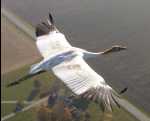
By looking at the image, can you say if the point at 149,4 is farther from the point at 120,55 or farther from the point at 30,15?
the point at 30,15

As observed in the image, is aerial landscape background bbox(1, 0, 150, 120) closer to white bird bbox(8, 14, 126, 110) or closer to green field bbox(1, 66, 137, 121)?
green field bbox(1, 66, 137, 121)

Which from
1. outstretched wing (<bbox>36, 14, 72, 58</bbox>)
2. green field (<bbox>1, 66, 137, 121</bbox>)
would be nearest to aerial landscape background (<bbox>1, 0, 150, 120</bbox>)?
green field (<bbox>1, 66, 137, 121</bbox>)

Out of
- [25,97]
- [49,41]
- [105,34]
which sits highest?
[49,41]

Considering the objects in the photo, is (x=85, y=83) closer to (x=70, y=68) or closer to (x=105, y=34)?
(x=70, y=68)

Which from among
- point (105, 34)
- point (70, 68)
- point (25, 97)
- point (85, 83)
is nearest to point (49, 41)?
point (70, 68)

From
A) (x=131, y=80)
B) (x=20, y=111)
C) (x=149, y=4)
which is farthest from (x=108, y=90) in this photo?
(x=149, y=4)

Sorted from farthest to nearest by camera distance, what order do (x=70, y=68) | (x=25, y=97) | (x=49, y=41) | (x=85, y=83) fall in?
(x=25, y=97), (x=49, y=41), (x=70, y=68), (x=85, y=83)
